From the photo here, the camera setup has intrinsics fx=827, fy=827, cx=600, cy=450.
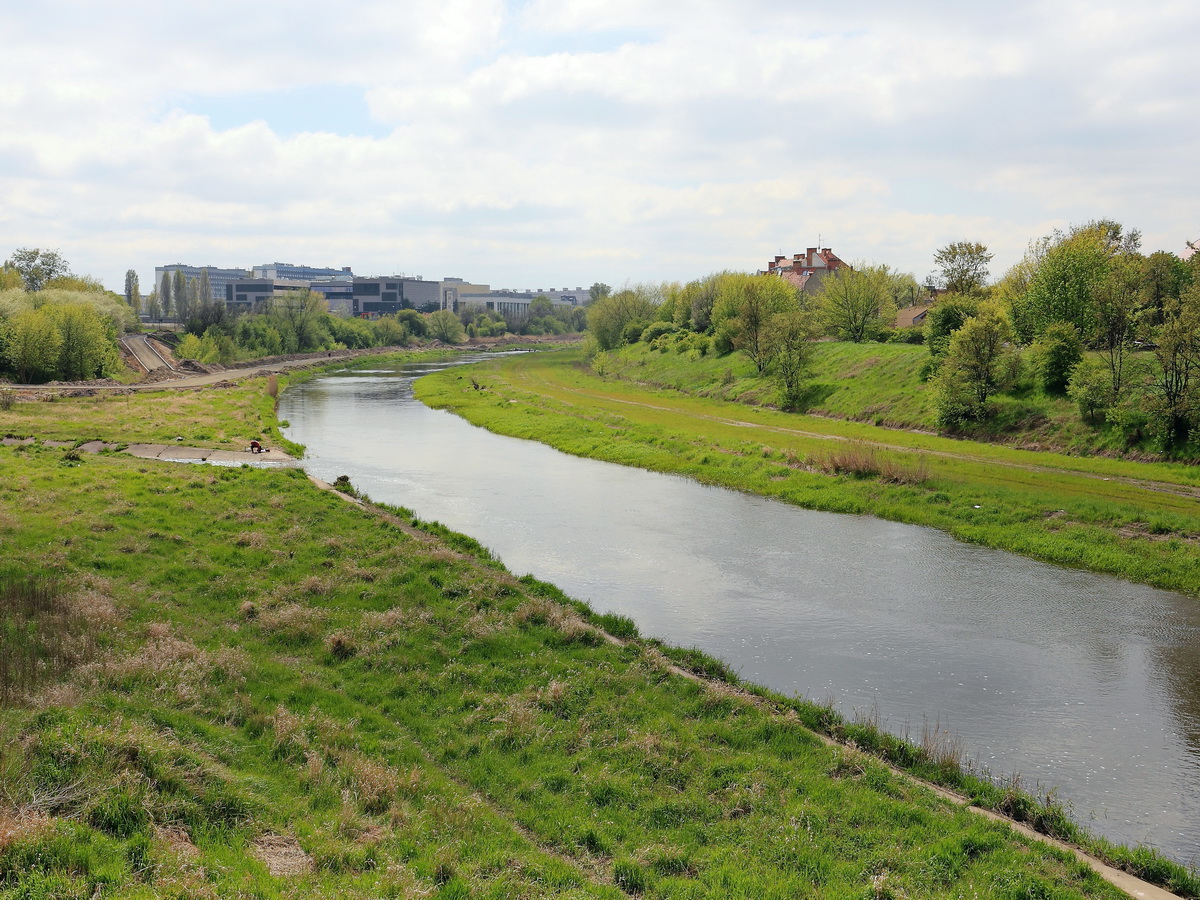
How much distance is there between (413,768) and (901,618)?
1410 cm

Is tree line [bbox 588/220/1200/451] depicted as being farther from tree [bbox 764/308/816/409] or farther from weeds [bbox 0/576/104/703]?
weeds [bbox 0/576/104/703]

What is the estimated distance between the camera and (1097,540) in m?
27.1

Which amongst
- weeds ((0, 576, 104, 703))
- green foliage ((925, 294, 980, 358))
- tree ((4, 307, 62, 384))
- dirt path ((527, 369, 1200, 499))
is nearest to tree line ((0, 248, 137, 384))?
tree ((4, 307, 62, 384))

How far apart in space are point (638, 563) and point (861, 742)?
1234 centimetres

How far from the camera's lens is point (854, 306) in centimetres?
8238

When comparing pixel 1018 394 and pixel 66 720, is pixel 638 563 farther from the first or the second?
pixel 1018 394

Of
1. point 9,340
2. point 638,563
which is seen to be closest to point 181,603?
point 638,563

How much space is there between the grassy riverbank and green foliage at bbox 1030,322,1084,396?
618 centimetres

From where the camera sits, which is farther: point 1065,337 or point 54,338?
point 54,338

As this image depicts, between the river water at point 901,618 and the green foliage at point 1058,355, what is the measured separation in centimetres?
2099

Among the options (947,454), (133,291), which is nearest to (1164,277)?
(947,454)

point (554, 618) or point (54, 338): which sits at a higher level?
point (54, 338)

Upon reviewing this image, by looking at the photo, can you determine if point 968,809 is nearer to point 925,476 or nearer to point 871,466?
point 925,476

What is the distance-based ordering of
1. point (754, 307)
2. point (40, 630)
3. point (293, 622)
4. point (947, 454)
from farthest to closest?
point (754, 307) < point (947, 454) < point (293, 622) < point (40, 630)
